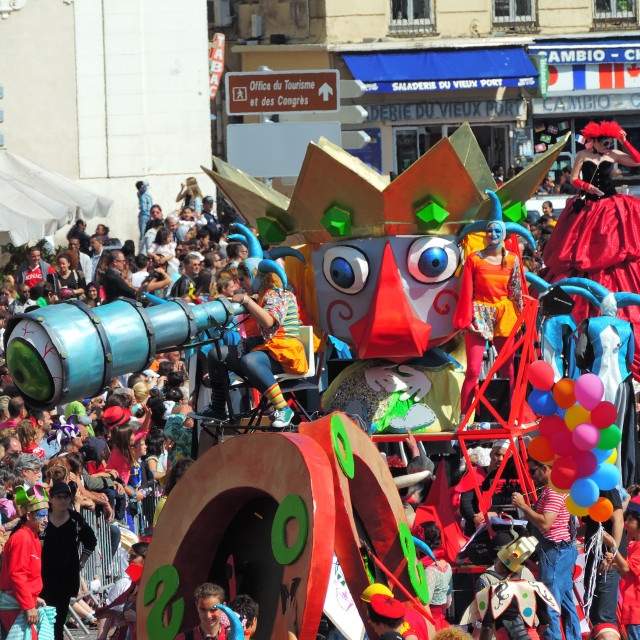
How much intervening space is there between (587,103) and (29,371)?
24170 mm

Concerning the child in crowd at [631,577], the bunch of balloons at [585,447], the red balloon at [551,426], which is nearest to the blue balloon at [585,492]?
the bunch of balloons at [585,447]

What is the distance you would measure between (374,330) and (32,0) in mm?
16366

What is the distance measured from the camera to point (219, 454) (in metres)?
7.30

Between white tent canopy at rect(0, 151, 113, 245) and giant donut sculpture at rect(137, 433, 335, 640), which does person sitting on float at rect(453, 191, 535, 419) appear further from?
white tent canopy at rect(0, 151, 113, 245)

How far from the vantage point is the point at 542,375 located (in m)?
9.81

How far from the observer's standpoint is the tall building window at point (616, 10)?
30312mm

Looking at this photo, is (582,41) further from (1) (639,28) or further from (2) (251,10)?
(2) (251,10)

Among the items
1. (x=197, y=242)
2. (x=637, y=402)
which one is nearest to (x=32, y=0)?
(x=197, y=242)

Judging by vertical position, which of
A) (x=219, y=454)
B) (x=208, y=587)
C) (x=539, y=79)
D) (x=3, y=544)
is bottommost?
(x=3, y=544)

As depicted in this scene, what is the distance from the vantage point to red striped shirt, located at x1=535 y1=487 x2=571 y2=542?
9719mm

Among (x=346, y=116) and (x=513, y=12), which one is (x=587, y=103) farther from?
(x=346, y=116)

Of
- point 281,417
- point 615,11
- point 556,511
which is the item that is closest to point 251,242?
point 281,417

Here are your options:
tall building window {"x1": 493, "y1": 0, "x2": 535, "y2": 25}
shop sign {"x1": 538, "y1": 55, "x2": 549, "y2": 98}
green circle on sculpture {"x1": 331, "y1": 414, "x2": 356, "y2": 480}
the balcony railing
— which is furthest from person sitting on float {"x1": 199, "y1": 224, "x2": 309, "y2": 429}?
the balcony railing

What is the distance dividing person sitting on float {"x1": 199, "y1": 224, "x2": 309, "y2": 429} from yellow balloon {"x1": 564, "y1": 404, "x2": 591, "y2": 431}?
1.88 m
